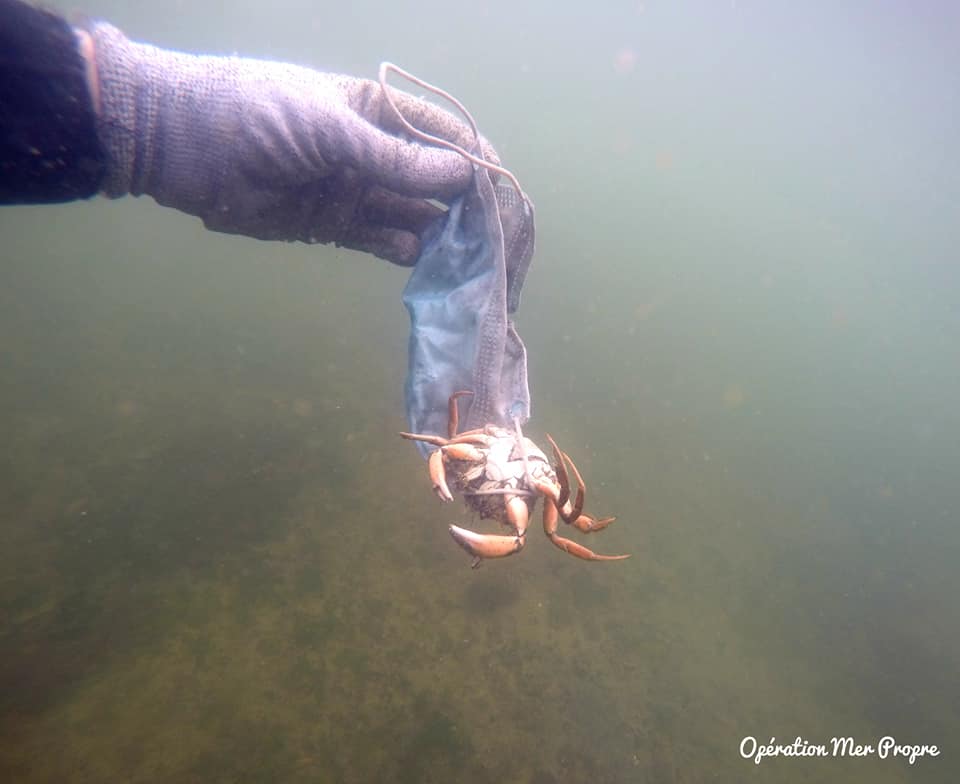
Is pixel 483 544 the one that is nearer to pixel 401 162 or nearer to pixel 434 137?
pixel 401 162

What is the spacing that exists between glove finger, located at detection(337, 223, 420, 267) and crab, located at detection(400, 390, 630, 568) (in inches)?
48.5

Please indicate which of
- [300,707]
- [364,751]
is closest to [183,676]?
[300,707]

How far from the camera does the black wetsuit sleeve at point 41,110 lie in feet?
6.40

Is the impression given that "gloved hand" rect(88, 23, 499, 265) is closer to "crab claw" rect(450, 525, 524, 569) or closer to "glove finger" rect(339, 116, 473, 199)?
"glove finger" rect(339, 116, 473, 199)

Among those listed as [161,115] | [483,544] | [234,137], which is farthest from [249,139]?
[483,544]

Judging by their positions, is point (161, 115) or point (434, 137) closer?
point (161, 115)

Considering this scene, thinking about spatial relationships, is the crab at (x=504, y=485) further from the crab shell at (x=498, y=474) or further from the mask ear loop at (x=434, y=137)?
the mask ear loop at (x=434, y=137)

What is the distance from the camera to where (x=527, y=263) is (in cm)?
317

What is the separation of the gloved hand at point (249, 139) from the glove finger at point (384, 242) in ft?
0.85

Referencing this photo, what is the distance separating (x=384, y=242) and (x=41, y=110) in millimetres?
1692

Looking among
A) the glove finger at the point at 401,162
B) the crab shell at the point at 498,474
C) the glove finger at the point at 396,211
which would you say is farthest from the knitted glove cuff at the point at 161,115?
the crab shell at the point at 498,474

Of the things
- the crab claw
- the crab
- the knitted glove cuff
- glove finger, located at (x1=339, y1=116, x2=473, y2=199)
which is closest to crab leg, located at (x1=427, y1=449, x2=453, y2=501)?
the crab

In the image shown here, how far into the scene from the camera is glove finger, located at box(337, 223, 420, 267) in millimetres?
3207

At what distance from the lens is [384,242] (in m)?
3.28
